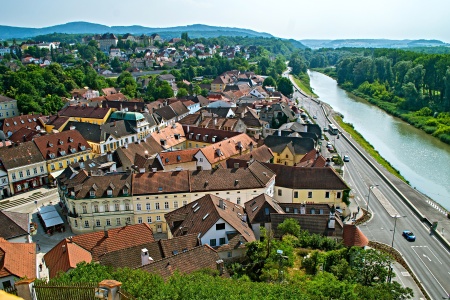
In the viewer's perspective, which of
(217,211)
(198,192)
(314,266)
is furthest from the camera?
(198,192)

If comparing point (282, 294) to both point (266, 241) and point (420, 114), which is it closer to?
point (266, 241)

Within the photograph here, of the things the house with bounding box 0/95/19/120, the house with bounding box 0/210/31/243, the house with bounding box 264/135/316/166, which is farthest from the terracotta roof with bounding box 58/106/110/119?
the house with bounding box 0/210/31/243

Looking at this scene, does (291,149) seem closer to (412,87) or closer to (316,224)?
(316,224)

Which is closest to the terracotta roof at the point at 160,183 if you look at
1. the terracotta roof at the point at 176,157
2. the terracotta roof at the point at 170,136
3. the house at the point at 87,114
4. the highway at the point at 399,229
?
the terracotta roof at the point at 176,157

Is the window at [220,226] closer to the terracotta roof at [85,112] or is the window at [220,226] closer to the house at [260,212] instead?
the house at [260,212]

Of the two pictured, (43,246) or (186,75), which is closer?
(43,246)

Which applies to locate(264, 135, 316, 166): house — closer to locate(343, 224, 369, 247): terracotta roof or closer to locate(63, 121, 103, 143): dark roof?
locate(343, 224, 369, 247): terracotta roof

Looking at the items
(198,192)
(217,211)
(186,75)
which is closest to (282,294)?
(217,211)
